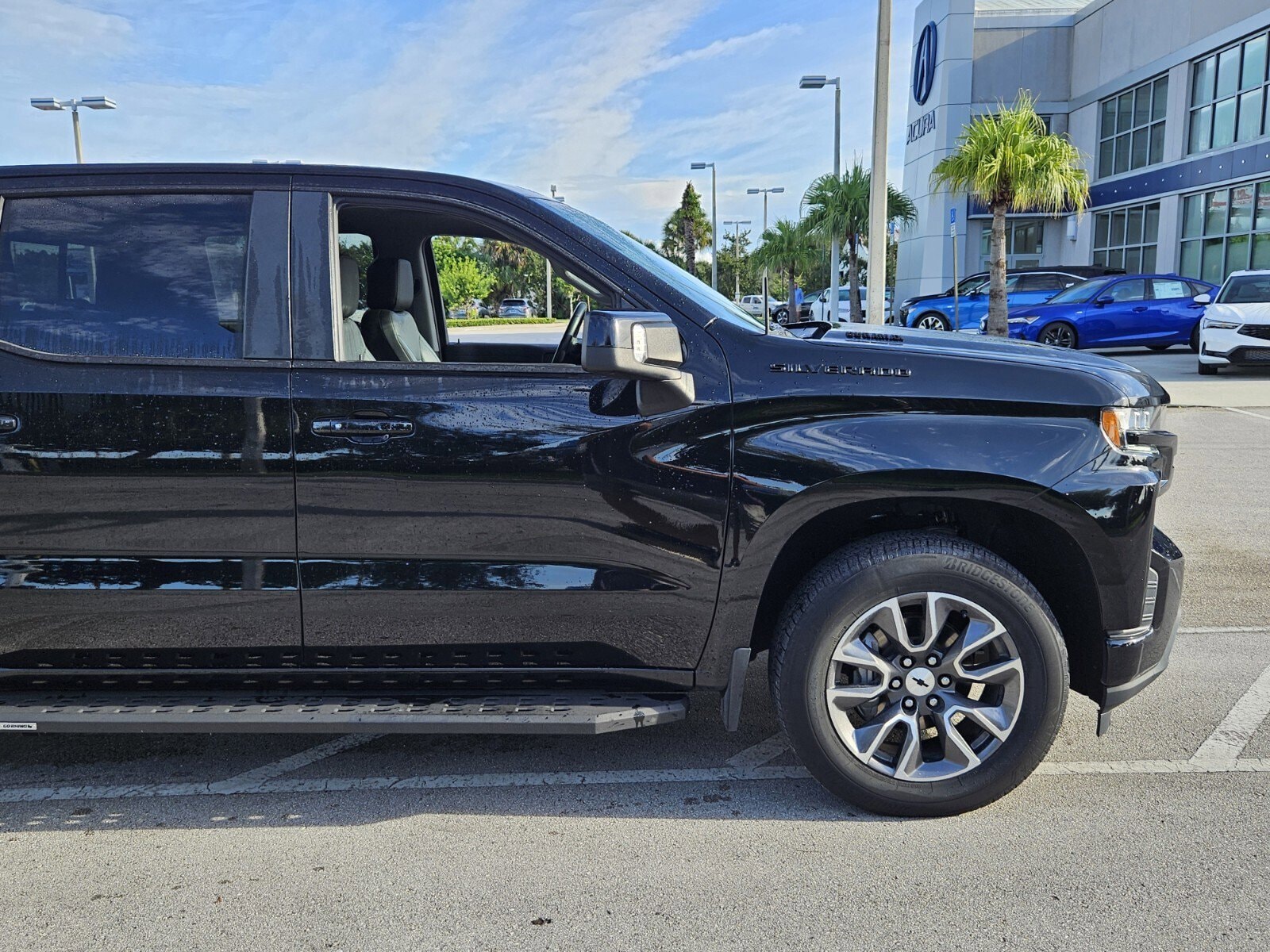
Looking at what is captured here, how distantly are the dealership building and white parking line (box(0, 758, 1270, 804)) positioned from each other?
73.3 feet

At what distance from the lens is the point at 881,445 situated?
9.50ft

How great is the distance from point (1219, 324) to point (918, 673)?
55.1 ft

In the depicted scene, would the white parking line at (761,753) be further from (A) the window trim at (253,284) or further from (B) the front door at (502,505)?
(A) the window trim at (253,284)

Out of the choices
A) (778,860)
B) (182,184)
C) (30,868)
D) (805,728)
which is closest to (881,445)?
(805,728)

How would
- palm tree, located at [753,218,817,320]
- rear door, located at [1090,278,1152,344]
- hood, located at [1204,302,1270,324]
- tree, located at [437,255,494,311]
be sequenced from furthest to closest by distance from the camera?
palm tree, located at [753,218,817,320]
rear door, located at [1090,278,1152,344]
hood, located at [1204,302,1270,324]
tree, located at [437,255,494,311]

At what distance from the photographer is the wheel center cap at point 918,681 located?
2.98 m

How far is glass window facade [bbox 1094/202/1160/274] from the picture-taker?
Answer: 29078mm

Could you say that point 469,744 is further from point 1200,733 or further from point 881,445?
point 1200,733

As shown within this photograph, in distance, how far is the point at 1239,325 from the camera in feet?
55.1

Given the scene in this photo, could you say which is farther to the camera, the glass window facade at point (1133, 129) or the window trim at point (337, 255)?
the glass window facade at point (1133, 129)

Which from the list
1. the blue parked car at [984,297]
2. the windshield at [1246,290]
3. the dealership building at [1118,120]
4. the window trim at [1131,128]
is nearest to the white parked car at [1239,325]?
the windshield at [1246,290]

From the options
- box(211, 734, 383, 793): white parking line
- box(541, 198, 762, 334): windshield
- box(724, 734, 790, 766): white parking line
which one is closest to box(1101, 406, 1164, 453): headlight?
box(541, 198, 762, 334): windshield

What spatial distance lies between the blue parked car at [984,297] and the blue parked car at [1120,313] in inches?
51.7

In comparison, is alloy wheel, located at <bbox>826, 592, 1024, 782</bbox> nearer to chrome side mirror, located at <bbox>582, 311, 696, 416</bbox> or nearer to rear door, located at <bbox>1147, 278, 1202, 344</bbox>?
chrome side mirror, located at <bbox>582, 311, 696, 416</bbox>
